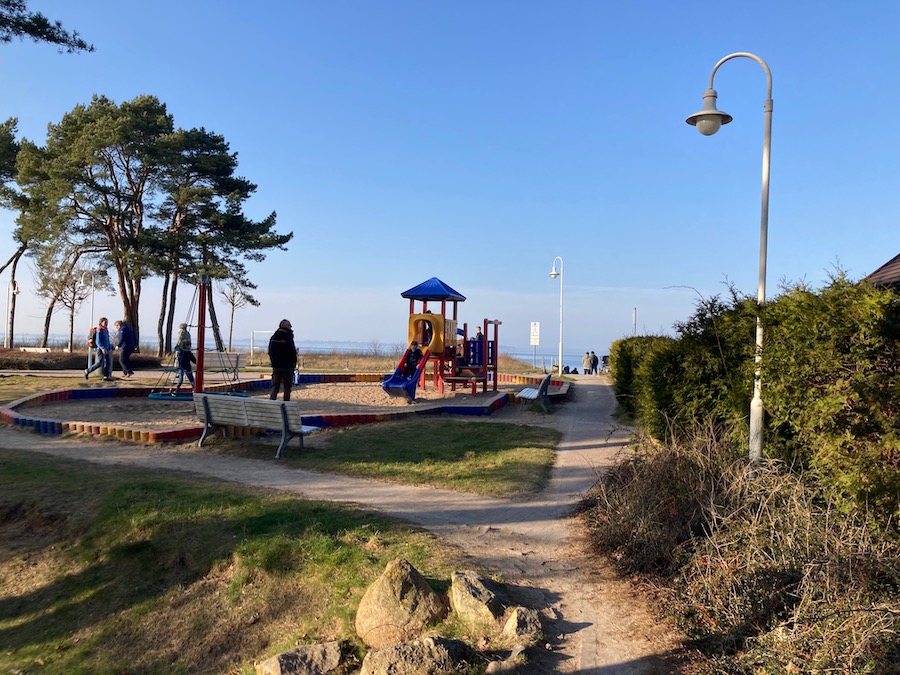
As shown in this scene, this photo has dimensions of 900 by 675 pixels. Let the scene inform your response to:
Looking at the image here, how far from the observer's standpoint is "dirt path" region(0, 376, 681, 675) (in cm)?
400

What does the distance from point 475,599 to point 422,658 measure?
24.6 inches

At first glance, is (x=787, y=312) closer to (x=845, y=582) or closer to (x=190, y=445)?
(x=845, y=582)

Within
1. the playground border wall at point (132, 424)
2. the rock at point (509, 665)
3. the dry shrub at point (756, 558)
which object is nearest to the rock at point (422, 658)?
the rock at point (509, 665)

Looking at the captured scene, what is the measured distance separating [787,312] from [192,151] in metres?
32.6

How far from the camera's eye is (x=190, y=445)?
9.73 m

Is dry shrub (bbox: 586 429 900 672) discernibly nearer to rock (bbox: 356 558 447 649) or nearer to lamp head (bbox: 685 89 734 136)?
rock (bbox: 356 558 447 649)

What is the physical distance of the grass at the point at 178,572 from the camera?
15.8 ft

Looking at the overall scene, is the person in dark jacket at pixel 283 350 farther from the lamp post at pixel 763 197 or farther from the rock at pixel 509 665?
the rock at pixel 509 665

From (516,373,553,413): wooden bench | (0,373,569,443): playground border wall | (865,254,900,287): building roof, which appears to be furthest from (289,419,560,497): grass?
(865,254,900,287): building roof

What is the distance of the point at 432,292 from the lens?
19219 millimetres

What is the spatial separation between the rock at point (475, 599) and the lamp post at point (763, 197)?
2665mm

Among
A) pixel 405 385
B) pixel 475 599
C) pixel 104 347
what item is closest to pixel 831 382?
pixel 475 599

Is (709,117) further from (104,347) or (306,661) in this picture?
(104,347)

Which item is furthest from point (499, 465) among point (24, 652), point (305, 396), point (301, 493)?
point (305, 396)
